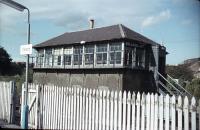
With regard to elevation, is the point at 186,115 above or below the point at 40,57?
below

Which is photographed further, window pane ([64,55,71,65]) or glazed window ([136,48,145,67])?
window pane ([64,55,71,65])

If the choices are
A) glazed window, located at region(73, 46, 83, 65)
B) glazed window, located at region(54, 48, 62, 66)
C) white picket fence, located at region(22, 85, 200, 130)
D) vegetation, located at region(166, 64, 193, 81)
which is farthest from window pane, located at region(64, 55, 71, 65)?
vegetation, located at region(166, 64, 193, 81)

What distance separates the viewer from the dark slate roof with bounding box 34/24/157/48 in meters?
20.8

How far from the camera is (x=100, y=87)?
71.7 feet

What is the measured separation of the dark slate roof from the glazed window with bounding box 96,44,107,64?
568 mm

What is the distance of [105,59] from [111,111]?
1400cm

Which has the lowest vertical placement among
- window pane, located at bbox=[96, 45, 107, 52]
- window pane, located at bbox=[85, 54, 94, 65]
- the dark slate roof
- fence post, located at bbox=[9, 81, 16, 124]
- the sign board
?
fence post, located at bbox=[9, 81, 16, 124]

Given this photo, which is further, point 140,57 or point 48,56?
point 48,56

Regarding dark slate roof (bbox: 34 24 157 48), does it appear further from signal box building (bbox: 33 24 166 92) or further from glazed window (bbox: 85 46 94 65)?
glazed window (bbox: 85 46 94 65)

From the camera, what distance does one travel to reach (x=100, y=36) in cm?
2216

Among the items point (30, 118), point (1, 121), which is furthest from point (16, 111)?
point (30, 118)

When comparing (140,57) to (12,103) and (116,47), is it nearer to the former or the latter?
(116,47)

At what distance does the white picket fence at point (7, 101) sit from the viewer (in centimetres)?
1027

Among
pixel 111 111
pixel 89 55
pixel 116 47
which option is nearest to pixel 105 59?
pixel 116 47
